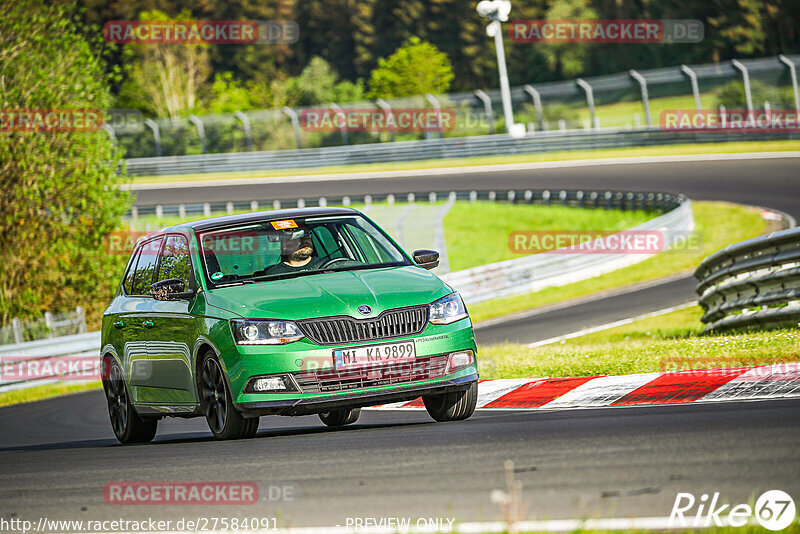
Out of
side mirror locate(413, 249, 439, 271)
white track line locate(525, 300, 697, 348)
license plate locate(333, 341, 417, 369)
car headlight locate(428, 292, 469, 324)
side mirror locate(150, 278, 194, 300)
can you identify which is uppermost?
side mirror locate(150, 278, 194, 300)

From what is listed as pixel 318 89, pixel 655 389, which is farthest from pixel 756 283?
pixel 318 89

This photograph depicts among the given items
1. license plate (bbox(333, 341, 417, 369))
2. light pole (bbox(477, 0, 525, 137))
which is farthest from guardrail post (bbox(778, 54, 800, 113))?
license plate (bbox(333, 341, 417, 369))

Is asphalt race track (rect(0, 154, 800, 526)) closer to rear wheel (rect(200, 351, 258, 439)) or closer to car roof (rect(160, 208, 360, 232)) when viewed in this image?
rear wheel (rect(200, 351, 258, 439))

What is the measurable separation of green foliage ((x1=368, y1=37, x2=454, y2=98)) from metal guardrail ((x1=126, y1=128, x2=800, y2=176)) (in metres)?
27.0

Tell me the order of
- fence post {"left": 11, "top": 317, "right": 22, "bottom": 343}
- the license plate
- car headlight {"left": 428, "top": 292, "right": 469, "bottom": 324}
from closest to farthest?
1. the license plate
2. car headlight {"left": 428, "top": 292, "right": 469, "bottom": 324}
3. fence post {"left": 11, "top": 317, "right": 22, "bottom": 343}

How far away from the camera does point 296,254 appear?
349 inches

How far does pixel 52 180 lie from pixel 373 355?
1933 centimetres

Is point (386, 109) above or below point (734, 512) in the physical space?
below

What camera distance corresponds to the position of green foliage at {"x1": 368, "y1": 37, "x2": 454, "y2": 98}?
8369cm

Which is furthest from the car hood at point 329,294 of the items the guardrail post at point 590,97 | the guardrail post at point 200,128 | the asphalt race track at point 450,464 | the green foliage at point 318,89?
the green foliage at point 318,89

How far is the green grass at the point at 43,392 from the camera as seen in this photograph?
59.0 feet

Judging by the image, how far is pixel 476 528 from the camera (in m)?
4.63

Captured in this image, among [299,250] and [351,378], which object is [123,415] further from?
[351,378]

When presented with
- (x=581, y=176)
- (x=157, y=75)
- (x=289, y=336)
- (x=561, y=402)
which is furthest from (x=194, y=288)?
(x=157, y=75)
